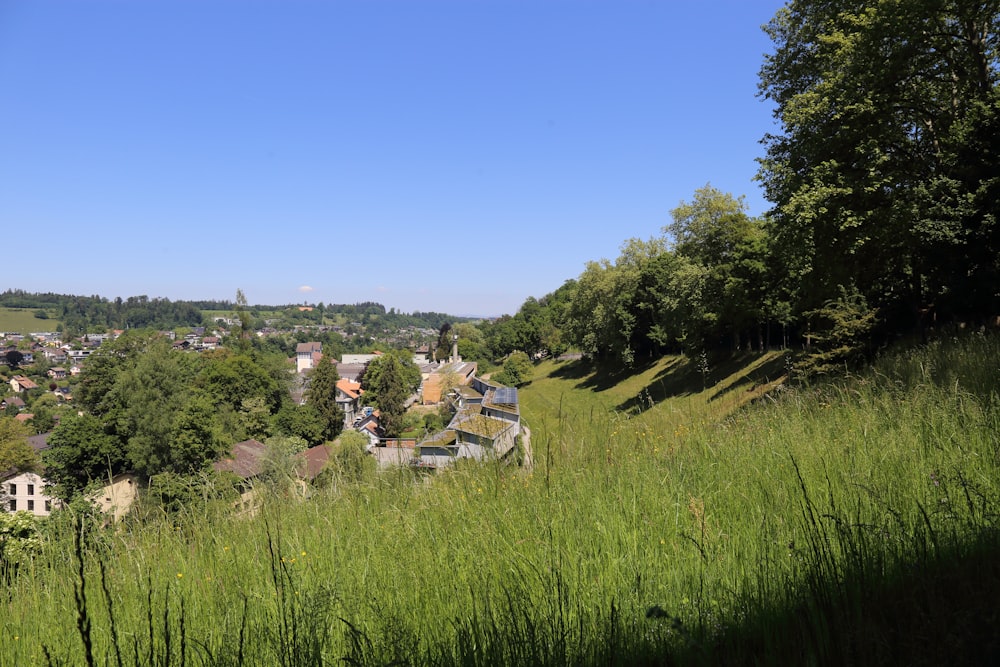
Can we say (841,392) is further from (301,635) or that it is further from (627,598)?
(301,635)

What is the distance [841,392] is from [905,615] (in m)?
3.94

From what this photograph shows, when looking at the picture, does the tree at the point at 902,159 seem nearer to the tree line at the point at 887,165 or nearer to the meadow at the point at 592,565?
the tree line at the point at 887,165

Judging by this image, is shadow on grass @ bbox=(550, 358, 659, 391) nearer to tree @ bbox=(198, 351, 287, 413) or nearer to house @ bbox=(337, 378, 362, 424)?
tree @ bbox=(198, 351, 287, 413)

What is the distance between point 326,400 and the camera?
73562mm

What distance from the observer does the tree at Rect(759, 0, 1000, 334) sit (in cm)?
1364

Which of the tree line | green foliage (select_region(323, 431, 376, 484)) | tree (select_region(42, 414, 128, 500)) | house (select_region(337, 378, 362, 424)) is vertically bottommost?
house (select_region(337, 378, 362, 424))

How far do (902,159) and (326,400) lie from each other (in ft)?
226

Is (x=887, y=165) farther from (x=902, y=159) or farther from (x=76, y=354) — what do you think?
(x=76, y=354)

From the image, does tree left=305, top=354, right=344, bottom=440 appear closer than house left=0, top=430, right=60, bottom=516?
No

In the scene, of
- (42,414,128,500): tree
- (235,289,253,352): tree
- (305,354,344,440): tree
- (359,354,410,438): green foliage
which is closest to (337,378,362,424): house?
(359,354,410,438): green foliage

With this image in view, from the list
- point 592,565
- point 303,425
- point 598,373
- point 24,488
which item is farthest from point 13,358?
point 592,565

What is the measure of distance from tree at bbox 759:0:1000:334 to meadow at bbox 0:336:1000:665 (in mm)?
11780

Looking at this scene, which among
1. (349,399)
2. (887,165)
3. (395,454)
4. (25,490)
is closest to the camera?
(395,454)

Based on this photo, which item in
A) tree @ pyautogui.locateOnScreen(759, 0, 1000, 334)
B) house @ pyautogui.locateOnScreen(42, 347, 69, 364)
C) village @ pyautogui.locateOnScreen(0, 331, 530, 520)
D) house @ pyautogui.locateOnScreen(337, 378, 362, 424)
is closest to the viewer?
village @ pyautogui.locateOnScreen(0, 331, 530, 520)
